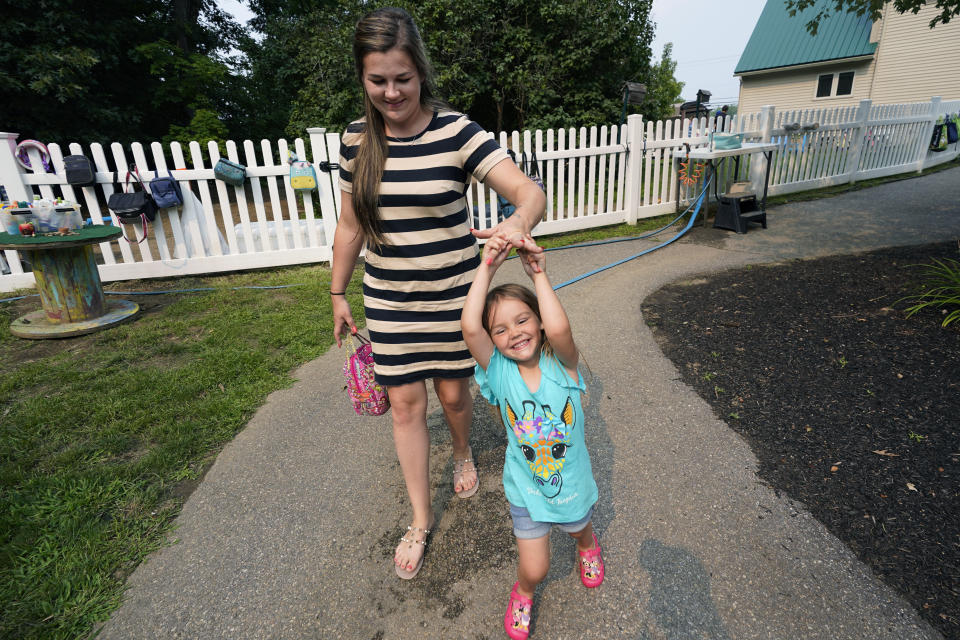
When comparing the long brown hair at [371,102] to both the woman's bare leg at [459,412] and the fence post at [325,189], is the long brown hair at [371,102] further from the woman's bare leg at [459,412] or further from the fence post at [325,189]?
the fence post at [325,189]

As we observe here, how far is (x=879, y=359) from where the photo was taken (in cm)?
333

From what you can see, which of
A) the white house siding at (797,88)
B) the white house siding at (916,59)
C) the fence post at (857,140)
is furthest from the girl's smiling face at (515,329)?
the white house siding at (797,88)

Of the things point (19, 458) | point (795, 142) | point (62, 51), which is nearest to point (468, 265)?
point (19, 458)

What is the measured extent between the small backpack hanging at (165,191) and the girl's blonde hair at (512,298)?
19.5 feet

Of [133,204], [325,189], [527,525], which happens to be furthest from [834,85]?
[527,525]

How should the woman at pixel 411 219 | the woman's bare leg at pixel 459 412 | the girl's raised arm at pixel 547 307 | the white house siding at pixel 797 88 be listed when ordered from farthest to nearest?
1. the white house siding at pixel 797 88
2. the woman's bare leg at pixel 459 412
3. the woman at pixel 411 219
4. the girl's raised arm at pixel 547 307

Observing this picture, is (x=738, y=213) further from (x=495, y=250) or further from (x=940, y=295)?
(x=495, y=250)

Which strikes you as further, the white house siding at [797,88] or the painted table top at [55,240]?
the white house siding at [797,88]

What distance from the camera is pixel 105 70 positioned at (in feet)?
45.0

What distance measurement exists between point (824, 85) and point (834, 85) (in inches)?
20.4

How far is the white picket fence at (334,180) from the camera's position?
606 cm

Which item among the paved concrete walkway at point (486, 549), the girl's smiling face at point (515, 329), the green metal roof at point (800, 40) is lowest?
the paved concrete walkway at point (486, 549)

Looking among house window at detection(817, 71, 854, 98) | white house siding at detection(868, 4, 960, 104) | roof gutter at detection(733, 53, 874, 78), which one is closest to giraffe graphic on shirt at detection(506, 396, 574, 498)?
white house siding at detection(868, 4, 960, 104)

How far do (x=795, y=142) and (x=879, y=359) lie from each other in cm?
812
